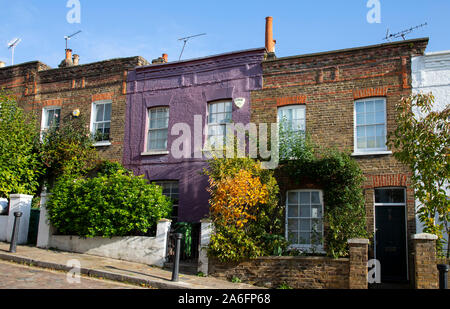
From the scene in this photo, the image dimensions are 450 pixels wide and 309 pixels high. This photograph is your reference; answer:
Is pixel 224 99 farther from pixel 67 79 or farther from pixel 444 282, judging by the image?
pixel 444 282

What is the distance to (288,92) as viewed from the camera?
48.3ft

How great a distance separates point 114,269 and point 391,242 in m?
7.80

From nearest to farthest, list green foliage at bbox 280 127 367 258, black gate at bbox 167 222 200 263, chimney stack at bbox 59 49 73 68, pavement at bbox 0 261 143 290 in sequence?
1. pavement at bbox 0 261 143 290
2. green foliage at bbox 280 127 367 258
3. black gate at bbox 167 222 200 263
4. chimney stack at bbox 59 49 73 68

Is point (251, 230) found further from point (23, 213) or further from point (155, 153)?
point (23, 213)

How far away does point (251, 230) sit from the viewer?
12.1 metres

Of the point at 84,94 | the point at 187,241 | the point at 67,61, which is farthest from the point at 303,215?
the point at 67,61

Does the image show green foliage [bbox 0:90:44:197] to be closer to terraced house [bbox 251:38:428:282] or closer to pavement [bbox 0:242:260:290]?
pavement [bbox 0:242:260:290]

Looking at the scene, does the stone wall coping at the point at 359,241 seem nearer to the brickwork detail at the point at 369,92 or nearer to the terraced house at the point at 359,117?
the terraced house at the point at 359,117

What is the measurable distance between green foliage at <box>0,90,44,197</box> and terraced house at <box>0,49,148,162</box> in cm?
165

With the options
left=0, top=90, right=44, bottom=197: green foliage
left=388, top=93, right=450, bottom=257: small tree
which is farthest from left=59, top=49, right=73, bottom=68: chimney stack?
left=388, top=93, right=450, bottom=257: small tree

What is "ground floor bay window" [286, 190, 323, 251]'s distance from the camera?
44.2 feet

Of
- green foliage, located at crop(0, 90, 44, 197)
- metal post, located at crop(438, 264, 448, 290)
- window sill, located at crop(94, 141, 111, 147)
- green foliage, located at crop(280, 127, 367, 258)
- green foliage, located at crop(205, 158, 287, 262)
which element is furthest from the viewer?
window sill, located at crop(94, 141, 111, 147)

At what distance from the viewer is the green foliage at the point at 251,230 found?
11594mm

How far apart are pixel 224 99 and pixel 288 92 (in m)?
2.33
